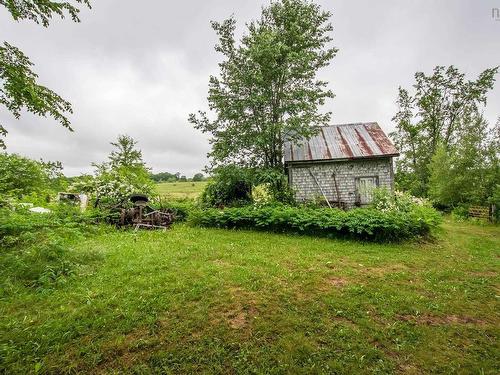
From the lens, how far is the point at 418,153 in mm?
30031

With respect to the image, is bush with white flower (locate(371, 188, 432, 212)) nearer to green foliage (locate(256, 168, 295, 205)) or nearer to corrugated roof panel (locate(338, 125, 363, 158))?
corrugated roof panel (locate(338, 125, 363, 158))

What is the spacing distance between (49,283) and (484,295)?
890 centimetres

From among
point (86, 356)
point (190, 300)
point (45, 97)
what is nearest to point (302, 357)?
point (190, 300)

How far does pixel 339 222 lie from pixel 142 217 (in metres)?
8.88

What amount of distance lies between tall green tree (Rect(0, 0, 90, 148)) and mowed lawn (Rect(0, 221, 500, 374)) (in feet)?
9.44

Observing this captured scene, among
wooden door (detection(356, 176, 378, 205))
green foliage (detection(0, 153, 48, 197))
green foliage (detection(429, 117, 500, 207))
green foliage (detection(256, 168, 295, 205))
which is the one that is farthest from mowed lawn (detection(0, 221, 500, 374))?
green foliage (detection(429, 117, 500, 207))

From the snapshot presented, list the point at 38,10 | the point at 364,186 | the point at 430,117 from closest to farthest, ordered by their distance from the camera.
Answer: the point at 38,10 < the point at 364,186 < the point at 430,117

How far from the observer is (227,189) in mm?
15344

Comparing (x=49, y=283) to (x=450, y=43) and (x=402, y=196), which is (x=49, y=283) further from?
(x=450, y=43)

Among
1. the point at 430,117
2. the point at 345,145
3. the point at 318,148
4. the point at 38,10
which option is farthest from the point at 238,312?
the point at 430,117

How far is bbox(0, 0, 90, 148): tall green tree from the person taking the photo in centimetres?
352

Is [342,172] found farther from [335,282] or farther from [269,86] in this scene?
[335,282]

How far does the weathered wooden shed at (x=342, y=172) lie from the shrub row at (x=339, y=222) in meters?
4.92

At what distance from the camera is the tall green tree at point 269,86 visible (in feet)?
47.1
